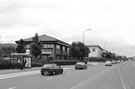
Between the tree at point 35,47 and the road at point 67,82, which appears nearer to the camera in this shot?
the road at point 67,82

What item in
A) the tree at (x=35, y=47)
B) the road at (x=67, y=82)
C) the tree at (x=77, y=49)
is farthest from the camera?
the tree at (x=77, y=49)

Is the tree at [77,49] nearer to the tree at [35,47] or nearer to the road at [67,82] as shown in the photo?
the tree at [35,47]

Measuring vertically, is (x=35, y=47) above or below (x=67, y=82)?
above

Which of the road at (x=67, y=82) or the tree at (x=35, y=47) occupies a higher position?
the tree at (x=35, y=47)

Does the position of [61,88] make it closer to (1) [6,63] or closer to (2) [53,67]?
(2) [53,67]

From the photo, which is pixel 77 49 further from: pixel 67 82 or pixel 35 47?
pixel 67 82

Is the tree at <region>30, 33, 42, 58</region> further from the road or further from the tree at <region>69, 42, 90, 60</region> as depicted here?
the road

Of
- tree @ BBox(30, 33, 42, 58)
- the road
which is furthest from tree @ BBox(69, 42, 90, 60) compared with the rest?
the road

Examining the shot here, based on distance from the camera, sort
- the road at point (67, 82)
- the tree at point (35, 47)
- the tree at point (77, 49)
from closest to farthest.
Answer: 1. the road at point (67, 82)
2. the tree at point (35, 47)
3. the tree at point (77, 49)

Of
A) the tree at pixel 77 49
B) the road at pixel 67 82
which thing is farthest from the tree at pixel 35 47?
the road at pixel 67 82

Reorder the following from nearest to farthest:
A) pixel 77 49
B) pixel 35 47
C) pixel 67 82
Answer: pixel 67 82 < pixel 35 47 < pixel 77 49

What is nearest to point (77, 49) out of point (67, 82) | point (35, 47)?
point (35, 47)

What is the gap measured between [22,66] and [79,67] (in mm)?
10545

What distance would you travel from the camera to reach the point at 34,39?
197 ft
